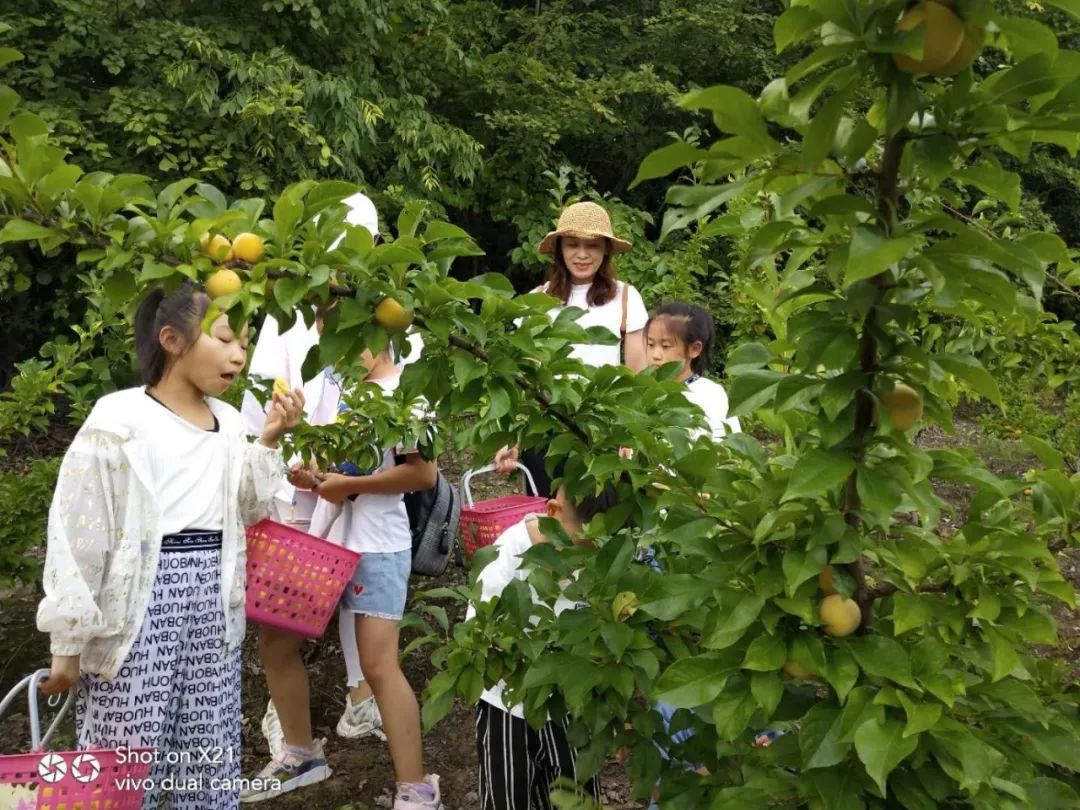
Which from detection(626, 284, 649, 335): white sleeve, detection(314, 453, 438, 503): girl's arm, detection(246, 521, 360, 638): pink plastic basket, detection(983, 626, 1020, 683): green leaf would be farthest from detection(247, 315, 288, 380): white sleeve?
detection(983, 626, 1020, 683): green leaf

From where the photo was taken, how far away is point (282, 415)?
252 centimetres

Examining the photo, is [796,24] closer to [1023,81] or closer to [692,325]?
[1023,81]

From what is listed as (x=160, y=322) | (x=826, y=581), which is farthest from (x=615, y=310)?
(x=826, y=581)

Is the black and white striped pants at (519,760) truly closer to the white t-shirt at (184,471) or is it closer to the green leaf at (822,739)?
the white t-shirt at (184,471)

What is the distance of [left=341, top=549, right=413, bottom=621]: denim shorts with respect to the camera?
2.91 meters

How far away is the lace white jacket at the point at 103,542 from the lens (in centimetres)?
206

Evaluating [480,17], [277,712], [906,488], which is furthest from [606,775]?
[480,17]

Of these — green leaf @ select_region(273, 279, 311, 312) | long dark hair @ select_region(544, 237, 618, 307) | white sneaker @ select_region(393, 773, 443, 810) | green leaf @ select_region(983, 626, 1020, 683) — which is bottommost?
white sneaker @ select_region(393, 773, 443, 810)

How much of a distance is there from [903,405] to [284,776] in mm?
2642

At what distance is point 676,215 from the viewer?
1076 mm

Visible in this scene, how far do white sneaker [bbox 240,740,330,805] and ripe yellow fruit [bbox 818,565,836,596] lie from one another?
242 cm

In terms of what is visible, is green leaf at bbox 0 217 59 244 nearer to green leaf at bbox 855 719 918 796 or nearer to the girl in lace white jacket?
the girl in lace white jacket

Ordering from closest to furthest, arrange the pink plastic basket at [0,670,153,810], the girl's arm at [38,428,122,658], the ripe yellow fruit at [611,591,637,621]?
the ripe yellow fruit at [611,591,637,621] < the pink plastic basket at [0,670,153,810] < the girl's arm at [38,428,122,658]

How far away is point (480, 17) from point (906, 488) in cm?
936
